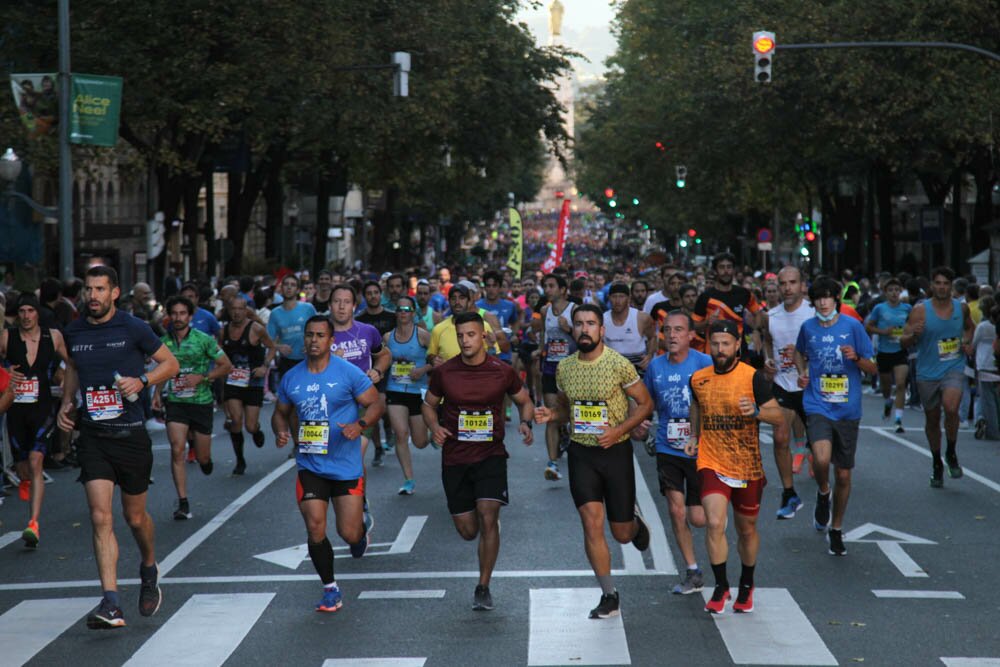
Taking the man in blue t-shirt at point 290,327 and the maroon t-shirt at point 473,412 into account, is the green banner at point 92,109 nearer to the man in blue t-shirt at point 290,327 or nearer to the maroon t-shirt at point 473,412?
the man in blue t-shirt at point 290,327

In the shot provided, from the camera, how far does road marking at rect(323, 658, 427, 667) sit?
852 cm

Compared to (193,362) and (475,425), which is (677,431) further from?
(193,362)

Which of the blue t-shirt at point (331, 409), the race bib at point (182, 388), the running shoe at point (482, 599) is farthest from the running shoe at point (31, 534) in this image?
the running shoe at point (482, 599)

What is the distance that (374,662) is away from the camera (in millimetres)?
8578

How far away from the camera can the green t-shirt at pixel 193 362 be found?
1462 cm

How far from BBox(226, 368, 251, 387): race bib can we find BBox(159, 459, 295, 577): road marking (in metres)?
0.90

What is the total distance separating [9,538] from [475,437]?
15.8 ft

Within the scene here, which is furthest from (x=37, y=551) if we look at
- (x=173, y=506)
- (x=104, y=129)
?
(x=104, y=129)

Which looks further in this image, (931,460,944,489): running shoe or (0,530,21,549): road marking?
(931,460,944,489): running shoe

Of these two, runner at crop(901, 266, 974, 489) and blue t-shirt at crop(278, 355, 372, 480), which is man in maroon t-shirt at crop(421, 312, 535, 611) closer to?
blue t-shirt at crop(278, 355, 372, 480)

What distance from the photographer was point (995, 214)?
4784 centimetres

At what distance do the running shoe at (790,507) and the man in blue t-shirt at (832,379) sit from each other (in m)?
0.86

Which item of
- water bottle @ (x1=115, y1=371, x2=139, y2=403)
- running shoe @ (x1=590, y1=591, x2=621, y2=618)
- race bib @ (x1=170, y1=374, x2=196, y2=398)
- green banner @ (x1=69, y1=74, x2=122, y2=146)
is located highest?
green banner @ (x1=69, y1=74, x2=122, y2=146)

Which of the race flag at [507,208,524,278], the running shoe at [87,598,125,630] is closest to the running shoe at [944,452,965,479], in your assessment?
the running shoe at [87,598,125,630]
